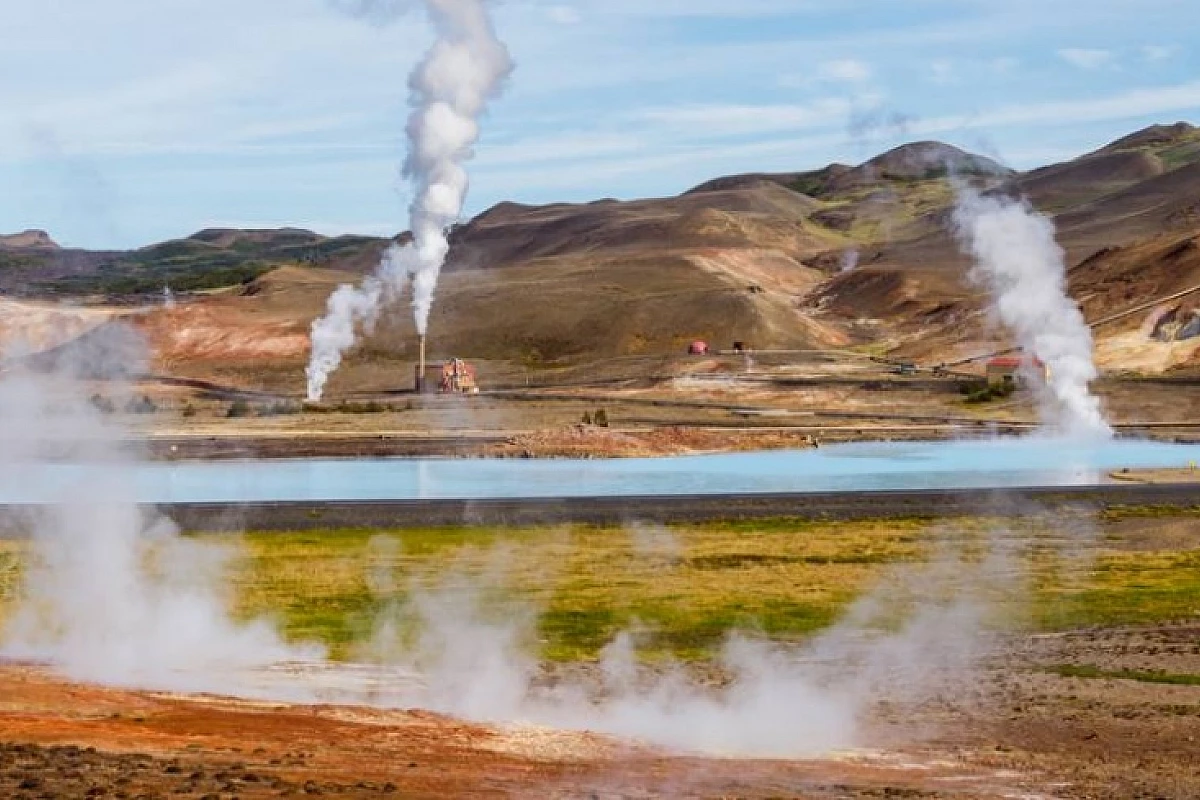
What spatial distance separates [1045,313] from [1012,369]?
6300 millimetres

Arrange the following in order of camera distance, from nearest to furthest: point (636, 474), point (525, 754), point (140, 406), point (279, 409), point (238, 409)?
point (525, 754), point (636, 474), point (140, 406), point (238, 409), point (279, 409)

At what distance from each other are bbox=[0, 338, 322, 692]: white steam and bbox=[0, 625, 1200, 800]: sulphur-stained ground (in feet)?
8.79

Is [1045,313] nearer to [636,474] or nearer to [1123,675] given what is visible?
[636,474]

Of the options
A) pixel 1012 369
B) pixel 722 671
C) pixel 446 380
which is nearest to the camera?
pixel 722 671

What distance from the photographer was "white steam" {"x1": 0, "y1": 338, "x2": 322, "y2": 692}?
33625 mm

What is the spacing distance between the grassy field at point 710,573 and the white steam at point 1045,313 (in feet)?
165

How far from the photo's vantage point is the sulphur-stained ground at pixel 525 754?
2239 centimetres

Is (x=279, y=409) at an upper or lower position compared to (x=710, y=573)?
upper

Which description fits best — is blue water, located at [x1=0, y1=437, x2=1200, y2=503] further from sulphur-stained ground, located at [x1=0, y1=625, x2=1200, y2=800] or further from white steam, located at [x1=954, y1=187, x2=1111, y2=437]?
sulphur-stained ground, located at [x1=0, y1=625, x2=1200, y2=800]

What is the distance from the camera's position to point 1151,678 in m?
33.1

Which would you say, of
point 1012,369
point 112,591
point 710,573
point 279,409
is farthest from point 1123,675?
point 1012,369

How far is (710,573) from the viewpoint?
48.2 meters

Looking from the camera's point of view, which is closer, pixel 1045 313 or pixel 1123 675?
pixel 1123 675

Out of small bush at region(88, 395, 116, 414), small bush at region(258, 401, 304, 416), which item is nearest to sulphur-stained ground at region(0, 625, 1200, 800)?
small bush at region(88, 395, 116, 414)
